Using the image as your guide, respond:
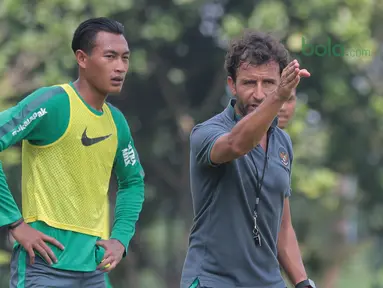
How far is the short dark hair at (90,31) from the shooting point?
5.29 metres

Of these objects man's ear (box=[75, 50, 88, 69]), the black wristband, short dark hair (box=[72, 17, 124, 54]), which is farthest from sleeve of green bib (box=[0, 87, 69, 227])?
short dark hair (box=[72, 17, 124, 54])

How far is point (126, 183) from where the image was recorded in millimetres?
5531

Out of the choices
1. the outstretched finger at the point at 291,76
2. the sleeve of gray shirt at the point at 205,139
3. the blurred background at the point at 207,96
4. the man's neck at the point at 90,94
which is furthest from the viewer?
the blurred background at the point at 207,96

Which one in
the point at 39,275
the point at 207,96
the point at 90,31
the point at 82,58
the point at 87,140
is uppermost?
the point at 207,96

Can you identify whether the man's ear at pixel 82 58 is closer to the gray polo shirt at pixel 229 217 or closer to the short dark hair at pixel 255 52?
the short dark hair at pixel 255 52

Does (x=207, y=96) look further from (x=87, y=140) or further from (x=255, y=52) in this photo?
(x=255, y=52)

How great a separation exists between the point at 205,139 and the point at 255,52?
0.49 metres

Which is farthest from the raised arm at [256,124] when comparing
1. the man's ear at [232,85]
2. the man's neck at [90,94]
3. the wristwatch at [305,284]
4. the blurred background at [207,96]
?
the blurred background at [207,96]

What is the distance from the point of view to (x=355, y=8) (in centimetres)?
1391

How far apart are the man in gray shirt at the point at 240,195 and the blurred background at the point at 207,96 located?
→ 8.29 meters

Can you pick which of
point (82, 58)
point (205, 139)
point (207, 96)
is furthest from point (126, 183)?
point (207, 96)

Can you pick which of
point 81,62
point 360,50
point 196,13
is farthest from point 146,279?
point 81,62

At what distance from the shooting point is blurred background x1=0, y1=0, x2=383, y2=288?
13820 mm

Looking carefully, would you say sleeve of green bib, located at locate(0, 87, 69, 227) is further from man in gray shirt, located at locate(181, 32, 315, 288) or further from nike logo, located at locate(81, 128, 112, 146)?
man in gray shirt, located at locate(181, 32, 315, 288)
